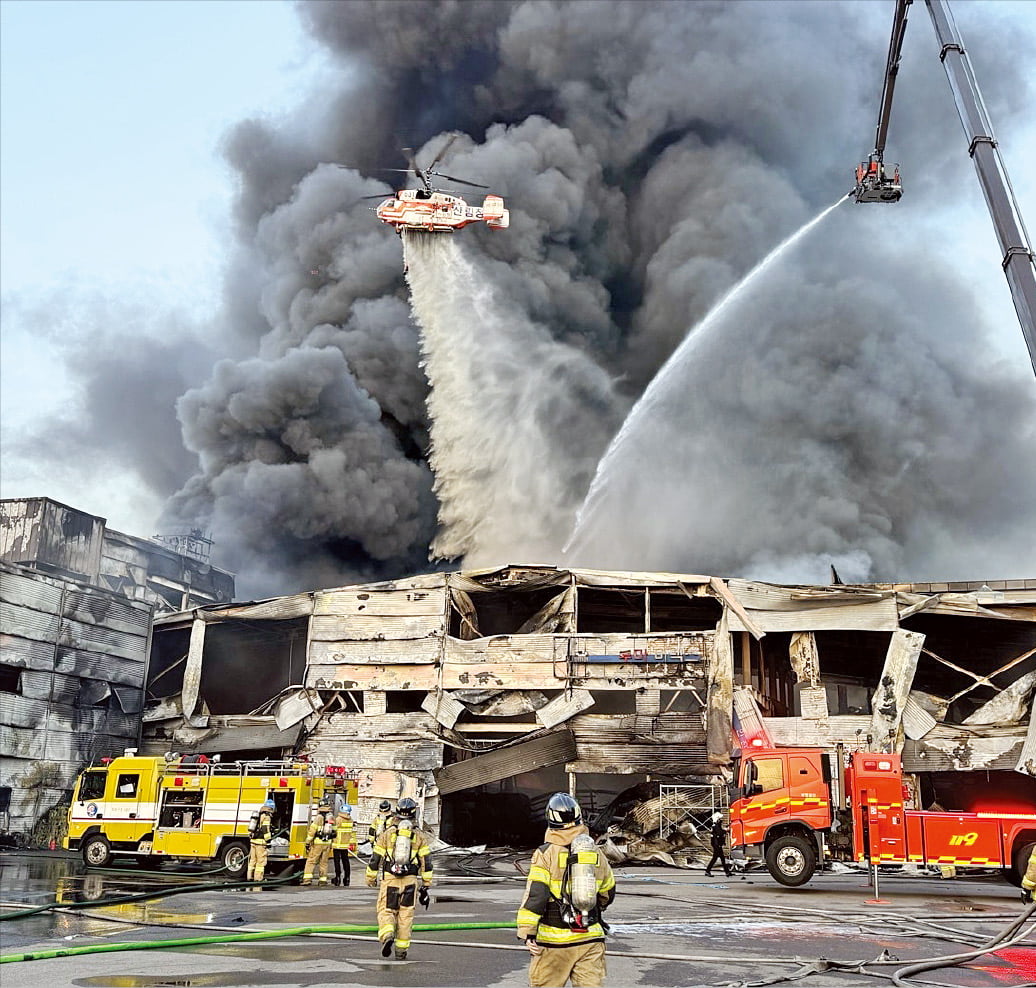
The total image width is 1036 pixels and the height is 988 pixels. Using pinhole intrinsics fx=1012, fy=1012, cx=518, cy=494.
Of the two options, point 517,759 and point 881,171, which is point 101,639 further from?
point 881,171

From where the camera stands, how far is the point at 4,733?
2577 centimetres

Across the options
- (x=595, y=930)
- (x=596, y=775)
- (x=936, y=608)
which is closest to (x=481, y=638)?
(x=596, y=775)

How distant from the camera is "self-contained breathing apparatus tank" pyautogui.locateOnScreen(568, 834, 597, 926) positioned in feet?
18.1

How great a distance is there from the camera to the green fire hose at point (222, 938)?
27.7 ft

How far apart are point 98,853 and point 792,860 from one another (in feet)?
→ 42.9

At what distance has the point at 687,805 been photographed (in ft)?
79.8

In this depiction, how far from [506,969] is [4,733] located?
2176 cm

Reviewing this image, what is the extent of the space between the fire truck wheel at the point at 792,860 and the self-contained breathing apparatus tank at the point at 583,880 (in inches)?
483

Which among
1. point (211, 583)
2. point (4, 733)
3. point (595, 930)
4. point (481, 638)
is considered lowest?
point (595, 930)

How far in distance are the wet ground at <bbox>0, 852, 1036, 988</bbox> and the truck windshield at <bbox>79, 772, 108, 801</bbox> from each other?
9.02ft

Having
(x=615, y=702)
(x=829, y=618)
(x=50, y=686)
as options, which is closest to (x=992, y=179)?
(x=829, y=618)

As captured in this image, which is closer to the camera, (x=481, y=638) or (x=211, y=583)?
(x=481, y=638)

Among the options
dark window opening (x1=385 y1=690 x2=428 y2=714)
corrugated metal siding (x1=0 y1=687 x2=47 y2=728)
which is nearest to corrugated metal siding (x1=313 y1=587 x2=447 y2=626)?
dark window opening (x1=385 y1=690 x2=428 y2=714)

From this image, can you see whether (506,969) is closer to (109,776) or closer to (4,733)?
(109,776)
